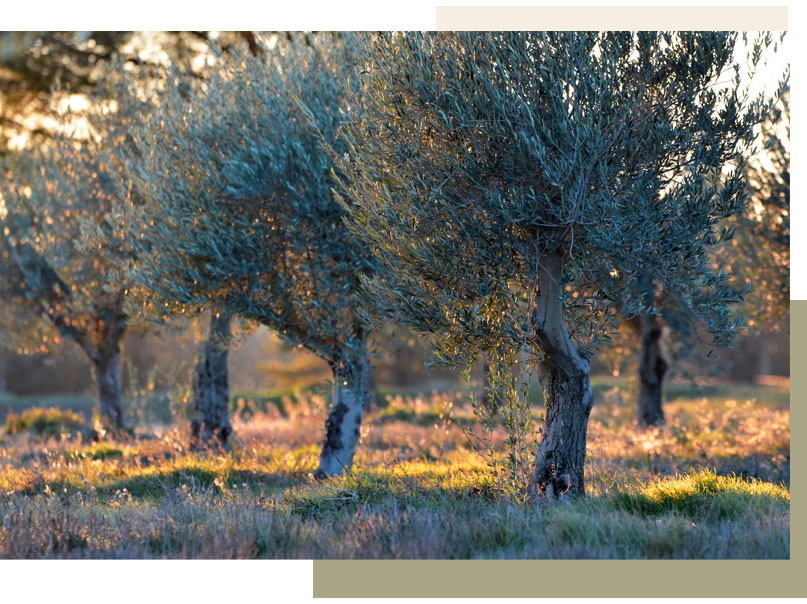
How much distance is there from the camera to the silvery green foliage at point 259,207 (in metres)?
11.4

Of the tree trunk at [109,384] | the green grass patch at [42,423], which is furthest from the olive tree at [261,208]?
the green grass patch at [42,423]

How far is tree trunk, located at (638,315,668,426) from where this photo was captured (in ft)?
65.0

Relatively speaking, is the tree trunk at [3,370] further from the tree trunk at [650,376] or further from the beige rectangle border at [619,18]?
the beige rectangle border at [619,18]

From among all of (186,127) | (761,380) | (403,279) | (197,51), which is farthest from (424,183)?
(761,380)

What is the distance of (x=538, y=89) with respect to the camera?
8477 mm

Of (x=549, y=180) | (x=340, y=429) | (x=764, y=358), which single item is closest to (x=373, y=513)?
(x=340, y=429)

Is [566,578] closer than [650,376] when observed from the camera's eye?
Yes

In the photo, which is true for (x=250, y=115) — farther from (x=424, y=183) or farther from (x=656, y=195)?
(x=656, y=195)

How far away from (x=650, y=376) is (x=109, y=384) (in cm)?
1568

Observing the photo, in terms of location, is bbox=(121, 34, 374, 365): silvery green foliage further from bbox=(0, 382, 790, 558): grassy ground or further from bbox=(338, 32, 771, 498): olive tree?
bbox=(0, 382, 790, 558): grassy ground

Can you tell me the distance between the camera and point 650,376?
19.9 metres

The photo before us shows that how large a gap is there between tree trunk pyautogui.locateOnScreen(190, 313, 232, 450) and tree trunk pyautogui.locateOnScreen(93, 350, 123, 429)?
5808 millimetres

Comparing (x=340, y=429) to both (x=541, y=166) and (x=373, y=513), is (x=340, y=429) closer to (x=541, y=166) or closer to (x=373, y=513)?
(x=373, y=513)

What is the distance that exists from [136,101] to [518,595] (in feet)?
46.3
